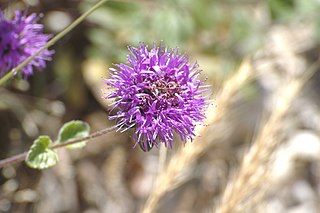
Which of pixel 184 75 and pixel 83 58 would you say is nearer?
pixel 184 75

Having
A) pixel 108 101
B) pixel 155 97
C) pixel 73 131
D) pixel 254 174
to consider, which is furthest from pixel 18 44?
pixel 108 101

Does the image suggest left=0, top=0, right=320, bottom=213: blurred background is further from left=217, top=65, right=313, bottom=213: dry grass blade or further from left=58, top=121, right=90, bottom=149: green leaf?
left=58, top=121, right=90, bottom=149: green leaf

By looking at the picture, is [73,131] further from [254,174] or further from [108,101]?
[108,101]

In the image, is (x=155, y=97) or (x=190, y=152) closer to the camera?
(x=155, y=97)

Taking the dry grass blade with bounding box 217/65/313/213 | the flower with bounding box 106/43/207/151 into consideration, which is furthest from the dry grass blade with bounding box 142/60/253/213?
the flower with bounding box 106/43/207/151

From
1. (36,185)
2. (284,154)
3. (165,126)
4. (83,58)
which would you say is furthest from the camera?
(284,154)

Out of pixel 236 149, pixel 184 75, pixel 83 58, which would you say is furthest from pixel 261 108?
pixel 184 75

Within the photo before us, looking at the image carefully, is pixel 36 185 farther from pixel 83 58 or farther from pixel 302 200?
pixel 302 200

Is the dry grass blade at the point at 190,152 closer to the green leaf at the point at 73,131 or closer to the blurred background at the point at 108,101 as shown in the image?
the green leaf at the point at 73,131
